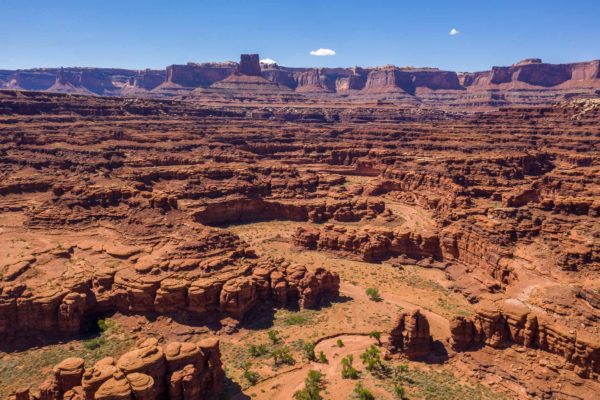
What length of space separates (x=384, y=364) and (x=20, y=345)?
1348 inches

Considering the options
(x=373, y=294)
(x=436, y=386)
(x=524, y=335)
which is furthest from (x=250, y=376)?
(x=524, y=335)

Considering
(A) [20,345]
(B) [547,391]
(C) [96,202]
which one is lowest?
(A) [20,345]

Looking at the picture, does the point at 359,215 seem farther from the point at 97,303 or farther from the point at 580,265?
the point at 97,303

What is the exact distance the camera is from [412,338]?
39500 millimetres

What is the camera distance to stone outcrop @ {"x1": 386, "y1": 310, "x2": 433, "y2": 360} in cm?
3956

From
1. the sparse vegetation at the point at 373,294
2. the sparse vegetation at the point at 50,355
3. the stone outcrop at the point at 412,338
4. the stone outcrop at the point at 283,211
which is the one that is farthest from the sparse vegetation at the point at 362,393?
the stone outcrop at the point at 283,211

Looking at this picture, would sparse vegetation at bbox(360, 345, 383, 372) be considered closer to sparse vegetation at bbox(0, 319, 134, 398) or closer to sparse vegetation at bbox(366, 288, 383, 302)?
sparse vegetation at bbox(366, 288, 383, 302)

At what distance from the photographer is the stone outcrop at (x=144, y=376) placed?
90.7ft

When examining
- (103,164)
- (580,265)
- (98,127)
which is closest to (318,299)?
(580,265)

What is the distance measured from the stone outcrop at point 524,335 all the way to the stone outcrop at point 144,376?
22572 mm

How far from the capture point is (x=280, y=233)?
257 ft

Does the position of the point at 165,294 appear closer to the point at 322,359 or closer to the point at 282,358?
the point at 282,358

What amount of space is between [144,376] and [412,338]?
78.6ft

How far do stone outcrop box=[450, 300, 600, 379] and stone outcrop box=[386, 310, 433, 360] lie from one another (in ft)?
8.32
